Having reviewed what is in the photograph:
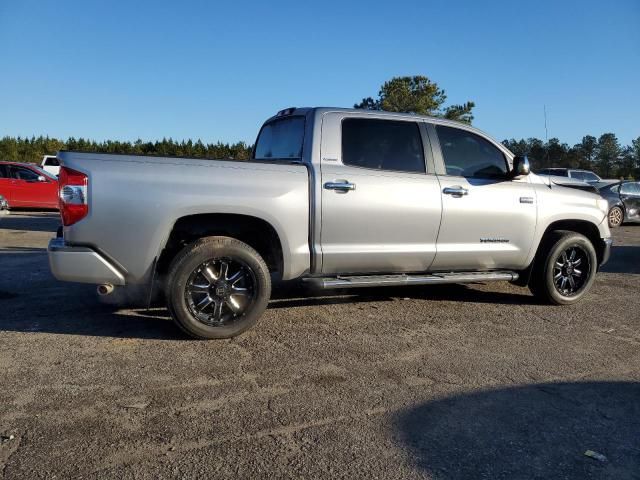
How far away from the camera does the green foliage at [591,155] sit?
46.1 m

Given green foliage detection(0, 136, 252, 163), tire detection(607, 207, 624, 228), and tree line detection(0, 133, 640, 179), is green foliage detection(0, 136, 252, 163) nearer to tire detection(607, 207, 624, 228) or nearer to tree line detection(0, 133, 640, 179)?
tree line detection(0, 133, 640, 179)

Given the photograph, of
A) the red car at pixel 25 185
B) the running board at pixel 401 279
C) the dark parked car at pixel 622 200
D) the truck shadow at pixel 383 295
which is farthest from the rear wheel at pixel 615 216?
the red car at pixel 25 185

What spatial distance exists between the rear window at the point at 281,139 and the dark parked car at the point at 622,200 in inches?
554

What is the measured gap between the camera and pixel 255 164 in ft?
15.0

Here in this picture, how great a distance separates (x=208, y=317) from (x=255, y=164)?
1.34m

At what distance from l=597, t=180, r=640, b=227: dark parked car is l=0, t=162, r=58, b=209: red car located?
17.4 meters

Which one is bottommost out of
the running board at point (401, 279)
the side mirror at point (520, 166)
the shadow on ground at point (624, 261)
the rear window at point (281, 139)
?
the shadow on ground at point (624, 261)

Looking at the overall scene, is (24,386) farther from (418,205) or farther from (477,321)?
(477,321)

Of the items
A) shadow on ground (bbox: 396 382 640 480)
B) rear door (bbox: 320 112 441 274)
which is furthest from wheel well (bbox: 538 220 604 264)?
shadow on ground (bbox: 396 382 640 480)

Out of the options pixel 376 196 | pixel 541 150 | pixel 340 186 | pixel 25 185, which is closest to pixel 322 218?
pixel 340 186

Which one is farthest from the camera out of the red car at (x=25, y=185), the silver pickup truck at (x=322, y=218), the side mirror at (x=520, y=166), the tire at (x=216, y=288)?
the red car at (x=25, y=185)

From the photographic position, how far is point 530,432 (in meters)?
3.06

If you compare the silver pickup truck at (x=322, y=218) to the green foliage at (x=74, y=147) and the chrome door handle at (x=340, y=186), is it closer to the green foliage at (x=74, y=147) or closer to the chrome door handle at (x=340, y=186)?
the chrome door handle at (x=340, y=186)

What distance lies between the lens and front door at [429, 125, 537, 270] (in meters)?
5.37
